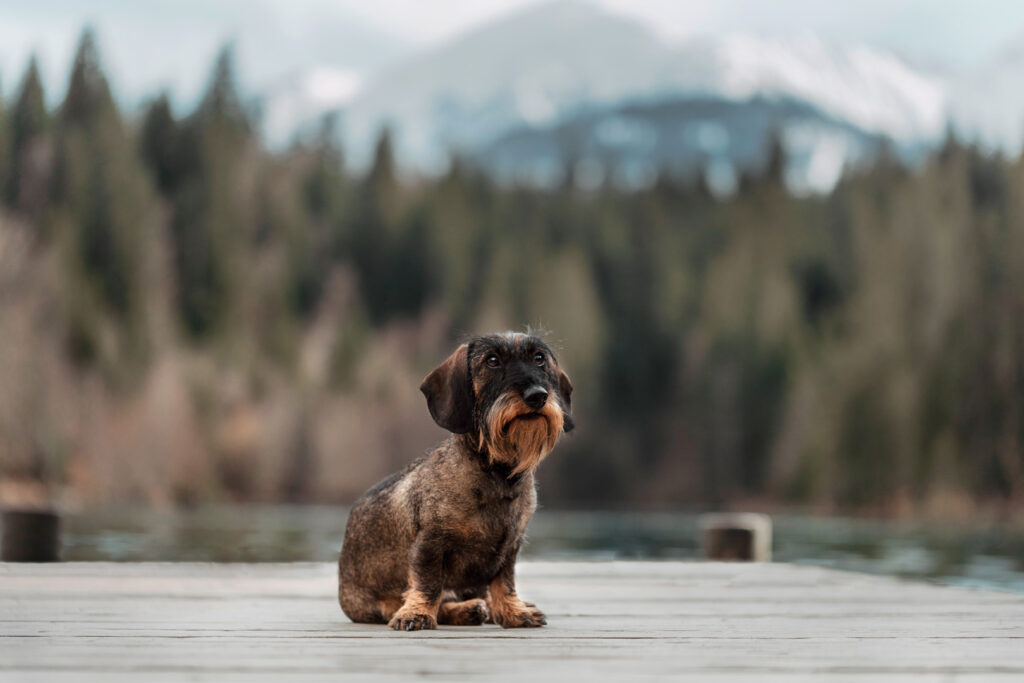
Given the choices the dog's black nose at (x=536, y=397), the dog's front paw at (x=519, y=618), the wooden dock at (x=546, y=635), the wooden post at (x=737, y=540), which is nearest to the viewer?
the wooden dock at (x=546, y=635)

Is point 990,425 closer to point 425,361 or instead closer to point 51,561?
point 425,361

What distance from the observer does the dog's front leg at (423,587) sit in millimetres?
4859

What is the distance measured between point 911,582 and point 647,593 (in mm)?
1956

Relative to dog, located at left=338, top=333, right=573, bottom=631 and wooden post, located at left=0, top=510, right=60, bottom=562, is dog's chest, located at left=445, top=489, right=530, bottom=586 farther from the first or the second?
wooden post, located at left=0, top=510, right=60, bottom=562

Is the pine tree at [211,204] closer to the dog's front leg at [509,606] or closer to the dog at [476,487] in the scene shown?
the dog at [476,487]

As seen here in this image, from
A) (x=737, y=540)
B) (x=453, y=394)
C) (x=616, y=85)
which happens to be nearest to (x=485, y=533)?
(x=453, y=394)

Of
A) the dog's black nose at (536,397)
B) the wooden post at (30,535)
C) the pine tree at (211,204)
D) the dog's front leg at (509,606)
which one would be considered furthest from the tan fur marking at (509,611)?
the pine tree at (211,204)

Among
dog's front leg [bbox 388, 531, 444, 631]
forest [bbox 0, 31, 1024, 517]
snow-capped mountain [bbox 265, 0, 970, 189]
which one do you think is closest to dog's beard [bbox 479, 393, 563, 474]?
dog's front leg [bbox 388, 531, 444, 631]

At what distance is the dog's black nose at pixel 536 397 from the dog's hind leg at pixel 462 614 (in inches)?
41.9

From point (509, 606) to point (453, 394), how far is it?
87cm

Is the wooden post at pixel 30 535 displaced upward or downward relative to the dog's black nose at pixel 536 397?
downward

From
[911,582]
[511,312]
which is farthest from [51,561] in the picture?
[511,312]

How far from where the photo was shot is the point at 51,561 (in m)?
8.80

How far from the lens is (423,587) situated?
4.92 m
